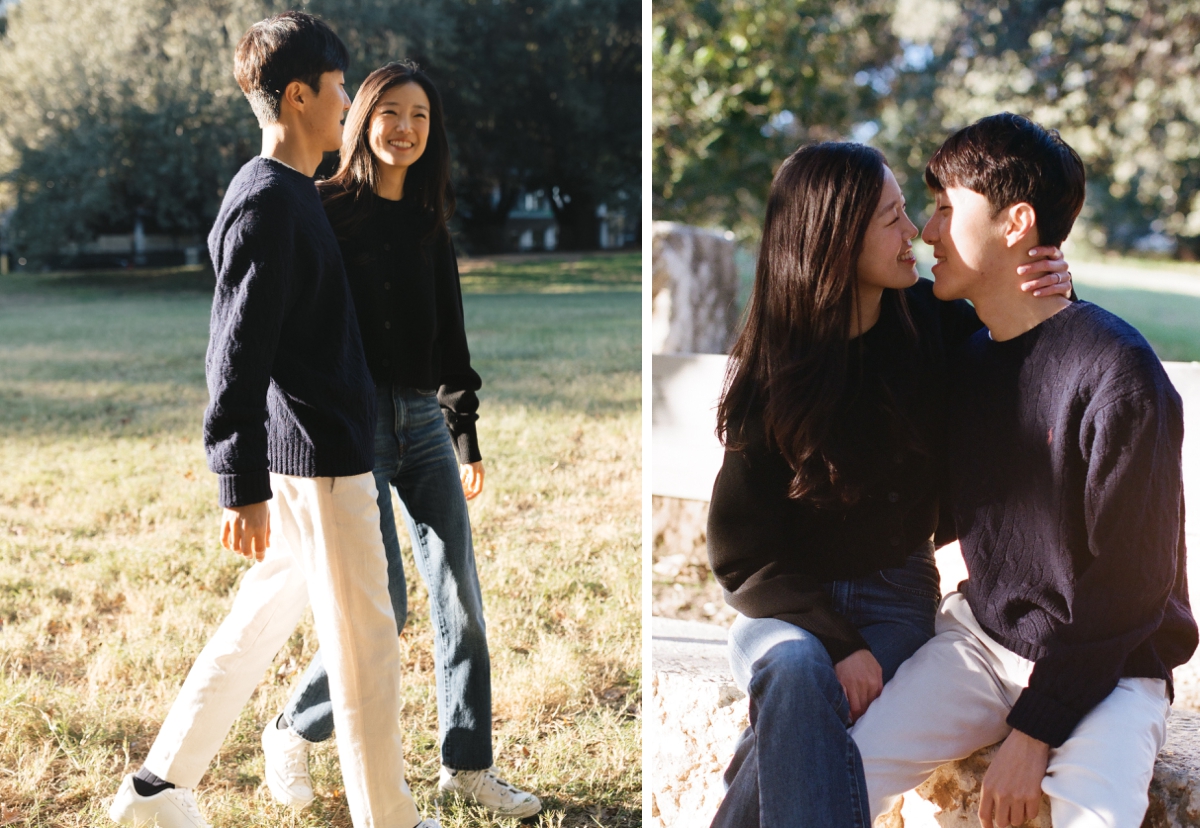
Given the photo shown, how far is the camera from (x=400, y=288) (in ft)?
7.85

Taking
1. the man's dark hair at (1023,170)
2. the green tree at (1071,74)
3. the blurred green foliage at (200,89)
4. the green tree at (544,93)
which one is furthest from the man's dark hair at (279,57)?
the green tree at (544,93)

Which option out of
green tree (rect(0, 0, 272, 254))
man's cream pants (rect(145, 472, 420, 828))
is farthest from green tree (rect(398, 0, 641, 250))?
man's cream pants (rect(145, 472, 420, 828))

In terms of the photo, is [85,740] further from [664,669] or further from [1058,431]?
[1058,431]

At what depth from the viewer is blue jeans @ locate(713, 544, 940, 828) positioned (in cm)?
179

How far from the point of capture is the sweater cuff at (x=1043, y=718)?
1793mm

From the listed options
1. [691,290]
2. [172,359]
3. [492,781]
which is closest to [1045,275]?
[492,781]

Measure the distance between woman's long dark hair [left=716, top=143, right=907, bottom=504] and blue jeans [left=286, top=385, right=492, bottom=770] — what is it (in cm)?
69

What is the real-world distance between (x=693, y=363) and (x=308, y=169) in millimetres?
2286

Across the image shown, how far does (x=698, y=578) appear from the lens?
4.50 metres

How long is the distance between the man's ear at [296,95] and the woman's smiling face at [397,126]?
1.12 ft

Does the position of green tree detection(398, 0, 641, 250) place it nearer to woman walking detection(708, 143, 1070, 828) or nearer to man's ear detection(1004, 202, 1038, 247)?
woman walking detection(708, 143, 1070, 828)

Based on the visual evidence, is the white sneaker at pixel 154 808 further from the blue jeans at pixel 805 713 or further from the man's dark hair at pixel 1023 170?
the man's dark hair at pixel 1023 170

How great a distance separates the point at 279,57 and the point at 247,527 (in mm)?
867

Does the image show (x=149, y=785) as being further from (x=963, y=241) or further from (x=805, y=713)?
(x=963, y=241)
